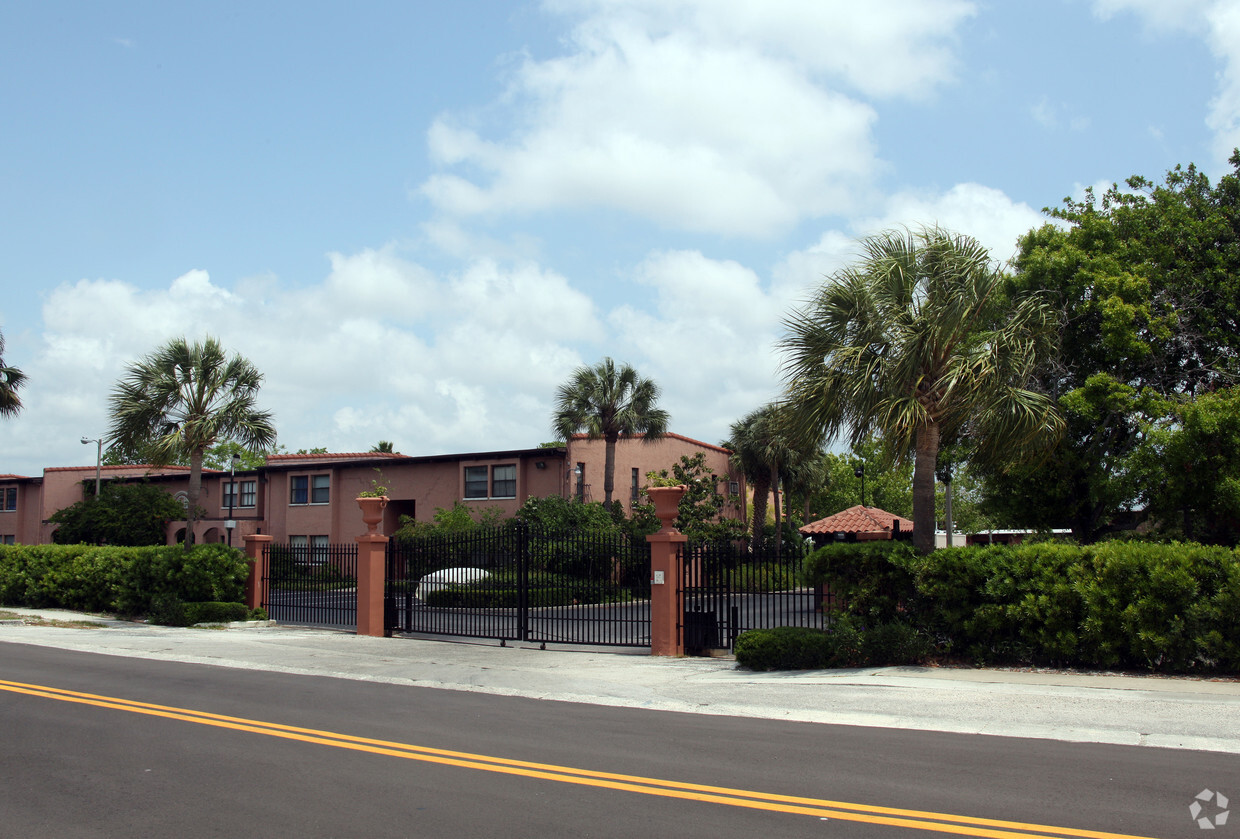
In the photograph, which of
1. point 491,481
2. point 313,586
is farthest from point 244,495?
point 313,586

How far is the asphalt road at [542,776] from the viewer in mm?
6125

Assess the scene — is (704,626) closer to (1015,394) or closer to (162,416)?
(1015,394)

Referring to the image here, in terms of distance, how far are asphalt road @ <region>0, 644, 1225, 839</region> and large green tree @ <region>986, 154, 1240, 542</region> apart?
1363 centimetres

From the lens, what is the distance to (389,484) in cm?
4069

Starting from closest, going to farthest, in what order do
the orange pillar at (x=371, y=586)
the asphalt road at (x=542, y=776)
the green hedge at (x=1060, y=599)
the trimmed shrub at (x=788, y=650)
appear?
the asphalt road at (x=542, y=776) < the green hedge at (x=1060, y=599) < the trimmed shrub at (x=788, y=650) < the orange pillar at (x=371, y=586)

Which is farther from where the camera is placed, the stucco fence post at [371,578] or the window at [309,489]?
the window at [309,489]

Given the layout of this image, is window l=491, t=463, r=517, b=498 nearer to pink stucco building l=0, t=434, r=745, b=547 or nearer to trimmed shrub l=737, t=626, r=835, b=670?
pink stucco building l=0, t=434, r=745, b=547

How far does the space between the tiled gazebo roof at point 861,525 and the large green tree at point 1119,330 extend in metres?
11.5

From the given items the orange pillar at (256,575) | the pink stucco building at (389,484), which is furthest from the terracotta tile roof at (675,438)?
the orange pillar at (256,575)

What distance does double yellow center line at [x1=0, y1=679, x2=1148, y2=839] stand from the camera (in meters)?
5.95

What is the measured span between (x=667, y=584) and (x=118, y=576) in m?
16.2

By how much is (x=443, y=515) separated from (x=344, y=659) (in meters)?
19.9

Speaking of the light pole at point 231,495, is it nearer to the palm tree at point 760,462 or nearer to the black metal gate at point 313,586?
the black metal gate at point 313,586

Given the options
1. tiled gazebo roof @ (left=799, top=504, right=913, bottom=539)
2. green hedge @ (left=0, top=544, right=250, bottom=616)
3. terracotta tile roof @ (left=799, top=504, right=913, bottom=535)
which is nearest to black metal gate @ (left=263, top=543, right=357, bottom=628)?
green hedge @ (left=0, top=544, right=250, bottom=616)
